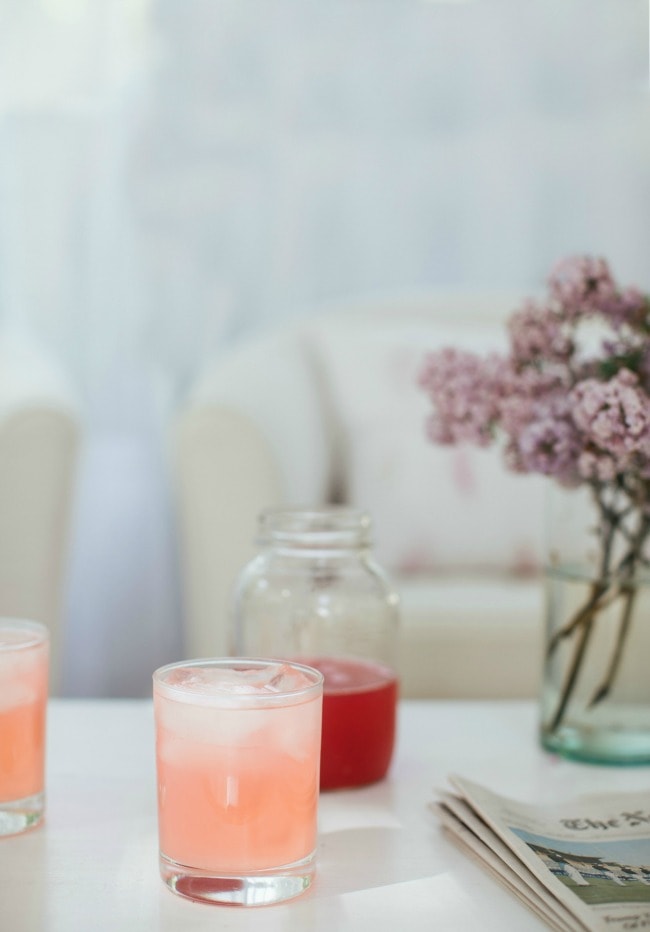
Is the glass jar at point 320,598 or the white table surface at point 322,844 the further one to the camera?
the glass jar at point 320,598

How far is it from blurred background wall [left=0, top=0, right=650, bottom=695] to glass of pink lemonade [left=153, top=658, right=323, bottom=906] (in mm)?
1892

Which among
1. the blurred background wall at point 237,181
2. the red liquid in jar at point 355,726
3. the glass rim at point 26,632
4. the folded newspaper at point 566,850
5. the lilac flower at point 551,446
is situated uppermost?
the blurred background wall at point 237,181

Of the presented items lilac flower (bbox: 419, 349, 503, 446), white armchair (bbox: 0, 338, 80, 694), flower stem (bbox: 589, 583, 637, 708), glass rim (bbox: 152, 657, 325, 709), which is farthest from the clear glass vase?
white armchair (bbox: 0, 338, 80, 694)

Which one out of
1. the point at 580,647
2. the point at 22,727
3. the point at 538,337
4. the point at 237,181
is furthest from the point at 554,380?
the point at 237,181

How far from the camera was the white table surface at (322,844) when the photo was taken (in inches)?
25.0

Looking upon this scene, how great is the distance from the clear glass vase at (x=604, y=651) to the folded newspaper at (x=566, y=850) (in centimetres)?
12

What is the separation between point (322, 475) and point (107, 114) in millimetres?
1084

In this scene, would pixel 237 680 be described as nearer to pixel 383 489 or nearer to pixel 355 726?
pixel 355 726

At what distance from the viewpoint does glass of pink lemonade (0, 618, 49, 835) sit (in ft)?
2.38

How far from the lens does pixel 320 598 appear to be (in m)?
0.94

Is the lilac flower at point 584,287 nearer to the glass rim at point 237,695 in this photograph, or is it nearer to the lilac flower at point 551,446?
the lilac flower at point 551,446

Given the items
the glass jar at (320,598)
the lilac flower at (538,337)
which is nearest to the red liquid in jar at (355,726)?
the glass jar at (320,598)

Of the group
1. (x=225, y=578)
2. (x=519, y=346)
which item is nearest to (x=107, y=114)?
(x=225, y=578)

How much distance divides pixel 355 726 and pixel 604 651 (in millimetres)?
245
